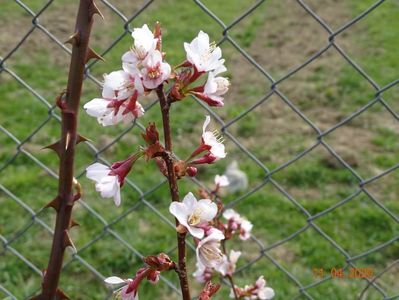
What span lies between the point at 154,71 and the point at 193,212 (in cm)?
23

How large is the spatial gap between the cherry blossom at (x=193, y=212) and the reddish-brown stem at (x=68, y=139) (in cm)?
34

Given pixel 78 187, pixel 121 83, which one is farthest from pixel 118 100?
pixel 78 187

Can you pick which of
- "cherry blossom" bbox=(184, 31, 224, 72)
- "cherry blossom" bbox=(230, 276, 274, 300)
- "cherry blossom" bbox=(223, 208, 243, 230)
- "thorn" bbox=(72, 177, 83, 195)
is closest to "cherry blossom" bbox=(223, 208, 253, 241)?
"cherry blossom" bbox=(223, 208, 243, 230)

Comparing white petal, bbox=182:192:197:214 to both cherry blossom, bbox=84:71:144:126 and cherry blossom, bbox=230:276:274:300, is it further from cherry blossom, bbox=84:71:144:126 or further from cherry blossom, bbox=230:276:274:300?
cherry blossom, bbox=230:276:274:300

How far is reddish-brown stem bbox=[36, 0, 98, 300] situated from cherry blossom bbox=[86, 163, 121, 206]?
209mm

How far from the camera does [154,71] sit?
84 cm

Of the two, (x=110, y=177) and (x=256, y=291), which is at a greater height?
(x=110, y=177)

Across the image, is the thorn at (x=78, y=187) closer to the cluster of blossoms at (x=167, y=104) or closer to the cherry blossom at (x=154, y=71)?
the cluster of blossoms at (x=167, y=104)

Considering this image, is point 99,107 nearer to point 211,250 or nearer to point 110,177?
point 110,177

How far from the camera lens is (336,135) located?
4.01 meters

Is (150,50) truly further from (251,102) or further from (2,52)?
(2,52)

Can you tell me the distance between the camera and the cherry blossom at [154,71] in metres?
0.84

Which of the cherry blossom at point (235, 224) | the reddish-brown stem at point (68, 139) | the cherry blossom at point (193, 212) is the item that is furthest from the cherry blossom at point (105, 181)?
the cherry blossom at point (235, 224)

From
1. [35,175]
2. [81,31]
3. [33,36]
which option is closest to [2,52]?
[33,36]
